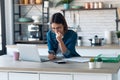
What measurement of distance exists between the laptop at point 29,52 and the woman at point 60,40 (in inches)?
9.8

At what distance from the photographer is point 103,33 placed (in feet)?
17.6

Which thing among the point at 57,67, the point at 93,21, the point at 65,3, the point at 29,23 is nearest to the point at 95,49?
the point at 93,21

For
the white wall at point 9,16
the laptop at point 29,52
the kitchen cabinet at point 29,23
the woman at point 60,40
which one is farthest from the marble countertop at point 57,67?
the white wall at point 9,16

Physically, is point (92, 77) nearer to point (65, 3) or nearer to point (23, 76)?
point (23, 76)

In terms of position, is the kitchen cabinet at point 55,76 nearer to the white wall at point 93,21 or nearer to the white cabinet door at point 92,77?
the white cabinet door at point 92,77

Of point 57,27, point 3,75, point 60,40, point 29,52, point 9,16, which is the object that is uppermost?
point 9,16

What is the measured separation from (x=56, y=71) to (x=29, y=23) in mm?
3085

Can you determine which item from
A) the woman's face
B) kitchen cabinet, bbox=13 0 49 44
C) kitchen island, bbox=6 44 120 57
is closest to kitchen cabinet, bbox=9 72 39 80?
the woman's face

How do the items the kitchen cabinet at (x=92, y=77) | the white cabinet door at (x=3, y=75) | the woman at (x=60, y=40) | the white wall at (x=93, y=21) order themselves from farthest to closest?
1. the white wall at (x=93, y=21)
2. the woman at (x=60, y=40)
3. the white cabinet door at (x=3, y=75)
4. the kitchen cabinet at (x=92, y=77)

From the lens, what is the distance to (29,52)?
2982 millimetres

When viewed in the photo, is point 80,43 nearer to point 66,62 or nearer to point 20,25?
point 20,25

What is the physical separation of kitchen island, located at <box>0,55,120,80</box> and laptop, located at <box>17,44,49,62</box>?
0.16 metres

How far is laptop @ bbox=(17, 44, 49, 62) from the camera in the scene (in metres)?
2.93

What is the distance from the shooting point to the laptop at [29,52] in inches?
115
